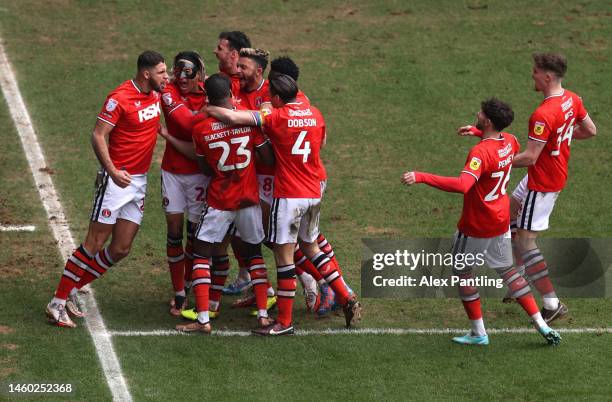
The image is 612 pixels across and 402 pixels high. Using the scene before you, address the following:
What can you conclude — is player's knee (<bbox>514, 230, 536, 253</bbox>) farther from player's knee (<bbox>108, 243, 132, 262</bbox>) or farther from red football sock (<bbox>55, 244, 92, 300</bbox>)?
red football sock (<bbox>55, 244, 92, 300</bbox>)

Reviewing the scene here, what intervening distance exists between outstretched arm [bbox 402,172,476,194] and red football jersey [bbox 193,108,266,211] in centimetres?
151

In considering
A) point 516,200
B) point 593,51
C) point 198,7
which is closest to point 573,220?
point 516,200

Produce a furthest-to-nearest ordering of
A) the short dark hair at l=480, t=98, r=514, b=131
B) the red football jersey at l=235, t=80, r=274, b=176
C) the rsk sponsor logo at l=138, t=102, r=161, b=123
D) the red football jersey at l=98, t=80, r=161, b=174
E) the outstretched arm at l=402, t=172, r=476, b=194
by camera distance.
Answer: the red football jersey at l=235, t=80, r=274, b=176 → the rsk sponsor logo at l=138, t=102, r=161, b=123 → the red football jersey at l=98, t=80, r=161, b=174 → the short dark hair at l=480, t=98, r=514, b=131 → the outstretched arm at l=402, t=172, r=476, b=194

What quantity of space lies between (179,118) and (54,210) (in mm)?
3503

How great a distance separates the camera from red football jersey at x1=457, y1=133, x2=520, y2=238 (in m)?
9.85

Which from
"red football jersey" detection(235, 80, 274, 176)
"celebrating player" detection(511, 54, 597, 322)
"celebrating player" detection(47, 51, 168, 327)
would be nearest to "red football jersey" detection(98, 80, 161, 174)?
"celebrating player" detection(47, 51, 168, 327)

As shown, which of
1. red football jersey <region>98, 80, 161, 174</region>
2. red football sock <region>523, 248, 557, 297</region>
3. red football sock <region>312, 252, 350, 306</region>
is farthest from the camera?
red football sock <region>523, 248, 557, 297</region>

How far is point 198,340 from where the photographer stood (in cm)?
1030

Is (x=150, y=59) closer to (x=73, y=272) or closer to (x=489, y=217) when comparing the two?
(x=73, y=272)

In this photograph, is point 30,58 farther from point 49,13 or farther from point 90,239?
point 90,239

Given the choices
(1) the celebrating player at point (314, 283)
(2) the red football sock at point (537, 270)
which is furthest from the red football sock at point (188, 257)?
(2) the red football sock at point (537, 270)

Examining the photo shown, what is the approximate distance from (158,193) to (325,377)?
5046mm

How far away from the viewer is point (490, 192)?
10039 millimetres

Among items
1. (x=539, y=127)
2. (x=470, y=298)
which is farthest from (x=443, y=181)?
(x=539, y=127)
